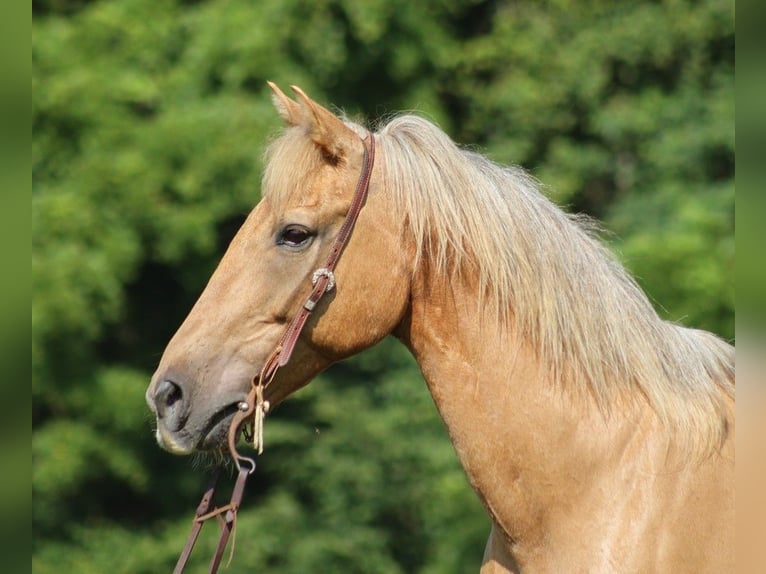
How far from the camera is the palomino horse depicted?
7.36 feet

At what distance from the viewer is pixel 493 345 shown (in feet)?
7.57

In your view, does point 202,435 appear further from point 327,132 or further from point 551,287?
point 551,287

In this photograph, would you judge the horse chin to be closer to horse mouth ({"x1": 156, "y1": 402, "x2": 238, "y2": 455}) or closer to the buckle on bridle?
horse mouth ({"x1": 156, "y1": 402, "x2": 238, "y2": 455})

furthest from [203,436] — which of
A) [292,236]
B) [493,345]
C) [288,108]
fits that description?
[288,108]

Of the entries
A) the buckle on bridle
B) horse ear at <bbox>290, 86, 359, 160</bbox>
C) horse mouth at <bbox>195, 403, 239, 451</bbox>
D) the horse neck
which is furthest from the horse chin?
horse ear at <bbox>290, 86, 359, 160</bbox>

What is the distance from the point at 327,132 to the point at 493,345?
63cm

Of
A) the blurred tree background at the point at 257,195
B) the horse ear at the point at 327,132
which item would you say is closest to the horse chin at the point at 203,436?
the horse ear at the point at 327,132

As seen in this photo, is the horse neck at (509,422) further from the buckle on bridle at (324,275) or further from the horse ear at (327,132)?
the horse ear at (327,132)

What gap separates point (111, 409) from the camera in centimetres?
711
